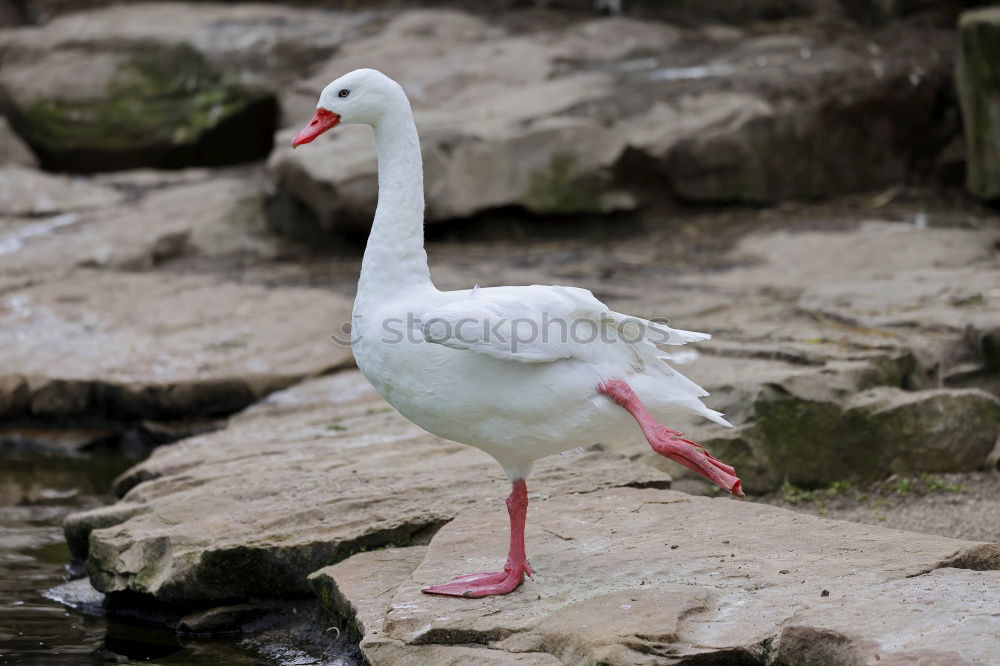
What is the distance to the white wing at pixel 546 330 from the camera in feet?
13.1

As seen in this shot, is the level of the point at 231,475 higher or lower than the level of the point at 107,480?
higher

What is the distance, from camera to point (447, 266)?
910 cm

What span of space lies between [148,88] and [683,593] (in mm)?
9245

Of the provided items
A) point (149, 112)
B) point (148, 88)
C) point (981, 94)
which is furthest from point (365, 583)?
point (148, 88)

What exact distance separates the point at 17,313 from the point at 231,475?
3.47 m

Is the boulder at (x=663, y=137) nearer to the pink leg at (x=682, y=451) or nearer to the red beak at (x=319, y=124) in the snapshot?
the red beak at (x=319, y=124)

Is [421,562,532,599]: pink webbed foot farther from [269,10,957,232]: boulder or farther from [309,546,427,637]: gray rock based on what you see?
[269,10,957,232]: boulder

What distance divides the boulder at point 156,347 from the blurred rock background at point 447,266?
26mm

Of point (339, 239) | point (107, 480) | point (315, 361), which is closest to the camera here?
point (107, 480)

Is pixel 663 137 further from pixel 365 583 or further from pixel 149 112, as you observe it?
pixel 365 583

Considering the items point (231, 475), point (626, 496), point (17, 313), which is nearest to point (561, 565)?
point (626, 496)

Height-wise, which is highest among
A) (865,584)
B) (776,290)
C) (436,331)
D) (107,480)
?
(436,331)

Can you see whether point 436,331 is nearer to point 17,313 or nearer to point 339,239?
point 17,313

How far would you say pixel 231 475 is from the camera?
5.81 m
